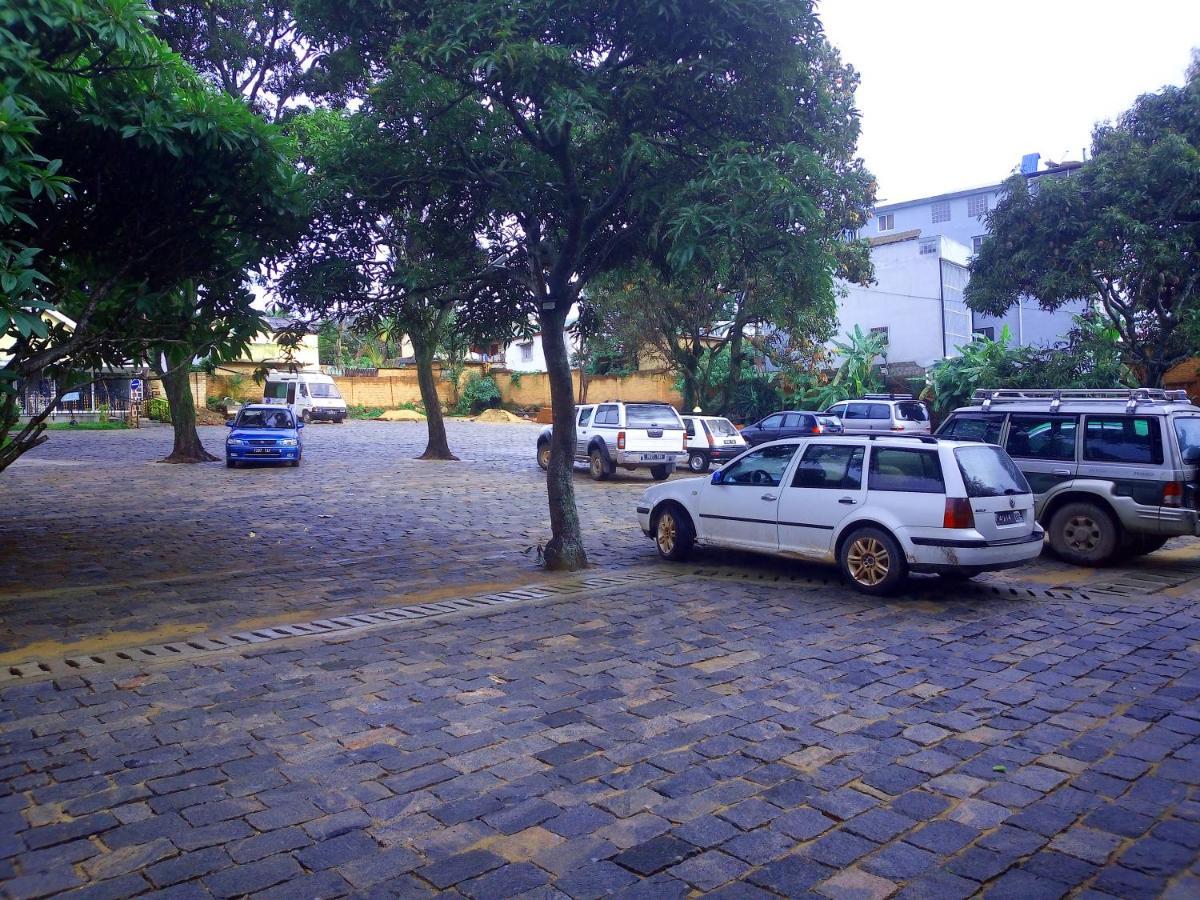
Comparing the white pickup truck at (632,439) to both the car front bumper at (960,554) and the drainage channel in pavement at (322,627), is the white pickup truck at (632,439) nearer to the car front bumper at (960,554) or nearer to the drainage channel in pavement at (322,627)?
the drainage channel in pavement at (322,627)

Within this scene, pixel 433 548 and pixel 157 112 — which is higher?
pixel 157 112

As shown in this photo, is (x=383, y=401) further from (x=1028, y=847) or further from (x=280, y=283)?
(x=1028, y=847)

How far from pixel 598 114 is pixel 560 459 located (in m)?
3.84

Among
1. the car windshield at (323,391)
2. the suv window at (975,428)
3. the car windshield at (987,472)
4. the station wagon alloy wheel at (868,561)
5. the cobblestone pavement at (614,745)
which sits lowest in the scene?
the cobblestone pavement at (614,745)

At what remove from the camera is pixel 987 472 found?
9352 millimetres

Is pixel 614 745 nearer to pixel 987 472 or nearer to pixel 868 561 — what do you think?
pixel 868 561

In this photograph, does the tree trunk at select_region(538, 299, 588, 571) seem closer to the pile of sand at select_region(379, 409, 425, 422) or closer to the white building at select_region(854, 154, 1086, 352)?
the white building at select_region(854, 154, 1086, 352)

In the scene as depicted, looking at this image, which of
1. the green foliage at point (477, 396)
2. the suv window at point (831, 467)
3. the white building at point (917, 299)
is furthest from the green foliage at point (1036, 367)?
the green foliage at point (477, 396)

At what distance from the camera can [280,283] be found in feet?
36.9

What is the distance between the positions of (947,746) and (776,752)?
39.8 inches

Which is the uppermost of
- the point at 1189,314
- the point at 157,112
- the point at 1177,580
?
the point at 157,112

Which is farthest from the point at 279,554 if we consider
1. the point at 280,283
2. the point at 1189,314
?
the point at 1189,314

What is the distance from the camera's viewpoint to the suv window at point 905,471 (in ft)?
29.9

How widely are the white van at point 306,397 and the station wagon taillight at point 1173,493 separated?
39.9m
